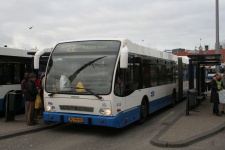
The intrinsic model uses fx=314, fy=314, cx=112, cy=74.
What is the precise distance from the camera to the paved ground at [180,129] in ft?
25.3

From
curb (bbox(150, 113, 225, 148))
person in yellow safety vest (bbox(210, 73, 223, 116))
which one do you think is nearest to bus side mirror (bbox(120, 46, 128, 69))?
curb (bbox(150, 113, 225, 148))

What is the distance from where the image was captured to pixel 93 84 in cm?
848

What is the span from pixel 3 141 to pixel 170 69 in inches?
365

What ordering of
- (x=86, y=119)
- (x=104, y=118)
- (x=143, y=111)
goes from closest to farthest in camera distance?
(x=104, y=118) < (x=86, y=119) < (x=143, y=111)

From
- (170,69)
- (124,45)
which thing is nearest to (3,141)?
(124,45)

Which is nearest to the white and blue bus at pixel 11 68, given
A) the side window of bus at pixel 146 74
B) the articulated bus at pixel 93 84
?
the articulated bus at pixel 93 84

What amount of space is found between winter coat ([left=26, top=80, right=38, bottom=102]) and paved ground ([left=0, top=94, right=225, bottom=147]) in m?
0.89

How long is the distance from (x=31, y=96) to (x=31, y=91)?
19cm

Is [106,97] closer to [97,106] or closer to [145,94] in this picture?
[97,106]

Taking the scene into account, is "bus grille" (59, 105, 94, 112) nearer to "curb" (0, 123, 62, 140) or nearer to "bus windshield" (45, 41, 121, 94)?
"bus windshield" (45, 41, 121, 94)

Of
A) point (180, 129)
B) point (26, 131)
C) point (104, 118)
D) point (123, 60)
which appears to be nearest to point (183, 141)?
point (180, 129)

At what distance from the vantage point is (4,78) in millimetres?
11906

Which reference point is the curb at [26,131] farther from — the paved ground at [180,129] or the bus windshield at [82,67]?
the bus windshield at [82,67]

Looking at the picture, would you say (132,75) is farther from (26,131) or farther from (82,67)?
(26,131)
